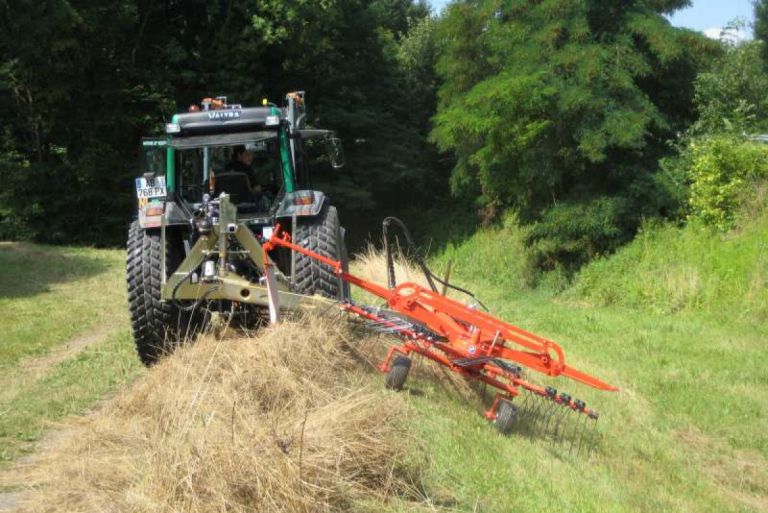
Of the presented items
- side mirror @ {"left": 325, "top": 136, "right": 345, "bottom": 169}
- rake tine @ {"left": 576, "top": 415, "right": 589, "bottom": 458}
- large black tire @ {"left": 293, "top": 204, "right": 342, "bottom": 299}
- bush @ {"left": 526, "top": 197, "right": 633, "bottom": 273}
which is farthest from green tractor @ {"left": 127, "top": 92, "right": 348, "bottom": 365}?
bush @ {"left": 526, "top": 197, "right": 633, "bottom": 273}

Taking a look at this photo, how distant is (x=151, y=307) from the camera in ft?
28.0

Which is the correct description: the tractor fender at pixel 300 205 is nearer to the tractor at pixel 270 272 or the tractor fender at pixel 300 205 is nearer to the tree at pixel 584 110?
the tractor at pixel 270 272

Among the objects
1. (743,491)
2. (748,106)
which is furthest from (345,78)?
(743,491)

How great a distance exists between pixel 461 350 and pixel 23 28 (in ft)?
65.0

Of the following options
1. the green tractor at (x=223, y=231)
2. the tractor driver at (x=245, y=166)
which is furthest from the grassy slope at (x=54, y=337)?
the tractor driver at (x=245, y=166)

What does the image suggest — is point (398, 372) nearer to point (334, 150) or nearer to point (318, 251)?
point (318, 251)

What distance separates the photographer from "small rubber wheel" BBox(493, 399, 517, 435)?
707cm

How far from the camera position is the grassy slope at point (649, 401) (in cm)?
629

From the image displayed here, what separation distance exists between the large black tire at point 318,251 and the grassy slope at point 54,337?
6.41 feet

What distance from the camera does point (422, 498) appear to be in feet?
16.5

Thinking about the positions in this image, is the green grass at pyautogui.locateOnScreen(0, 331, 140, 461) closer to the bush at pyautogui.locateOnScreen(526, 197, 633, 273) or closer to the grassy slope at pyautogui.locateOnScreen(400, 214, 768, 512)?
the grassy slope at pyautogui.locateOnScreen(400, 214, 768, 512)

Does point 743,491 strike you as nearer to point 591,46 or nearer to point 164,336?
point 164,336

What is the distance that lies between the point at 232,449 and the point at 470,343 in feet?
10.0

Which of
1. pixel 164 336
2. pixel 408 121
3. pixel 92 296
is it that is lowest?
pixel 92 296
